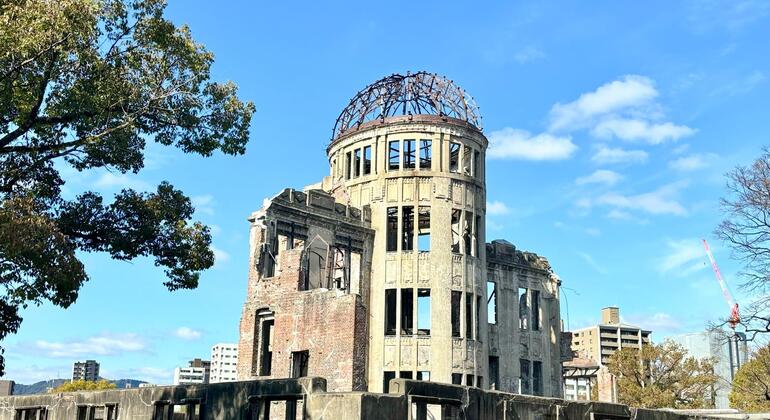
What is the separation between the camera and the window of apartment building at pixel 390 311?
107ft

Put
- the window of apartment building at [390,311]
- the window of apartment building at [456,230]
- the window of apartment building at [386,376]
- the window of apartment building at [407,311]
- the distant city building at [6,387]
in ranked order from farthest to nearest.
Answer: the distant city building at [6,387] → the window of apartment building at [456,230] → the window of apartment building at [407,311] → the window of apartment building at [390,311] → the window of apartment building at [386,376]

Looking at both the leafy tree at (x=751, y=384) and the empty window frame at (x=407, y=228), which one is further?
the leafy tree at (x=751, y=384)

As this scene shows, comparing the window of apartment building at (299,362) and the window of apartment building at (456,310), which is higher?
the window of apartment building at (456,310)

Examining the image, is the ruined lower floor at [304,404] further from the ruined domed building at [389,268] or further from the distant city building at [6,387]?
the distant city building at [6,387]

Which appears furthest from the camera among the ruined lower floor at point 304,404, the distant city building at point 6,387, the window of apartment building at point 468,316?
the distant city building at point 6,387

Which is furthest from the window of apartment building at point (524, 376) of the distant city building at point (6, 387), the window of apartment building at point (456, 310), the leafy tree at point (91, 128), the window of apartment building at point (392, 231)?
the distant city building at point (6, 387)

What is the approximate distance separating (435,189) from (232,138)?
1792 centimetres

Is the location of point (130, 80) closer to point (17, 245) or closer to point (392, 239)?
point (17, 245)

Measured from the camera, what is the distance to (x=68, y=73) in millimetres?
14352

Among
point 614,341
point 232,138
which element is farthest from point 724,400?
Result: point 232,138

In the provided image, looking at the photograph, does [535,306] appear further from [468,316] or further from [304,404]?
[304,404]

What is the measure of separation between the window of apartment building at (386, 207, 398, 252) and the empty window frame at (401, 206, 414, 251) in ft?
1.22

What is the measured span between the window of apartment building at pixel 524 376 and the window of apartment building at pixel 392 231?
8651 millimetres

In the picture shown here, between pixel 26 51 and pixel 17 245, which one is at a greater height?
pixel 26 51
